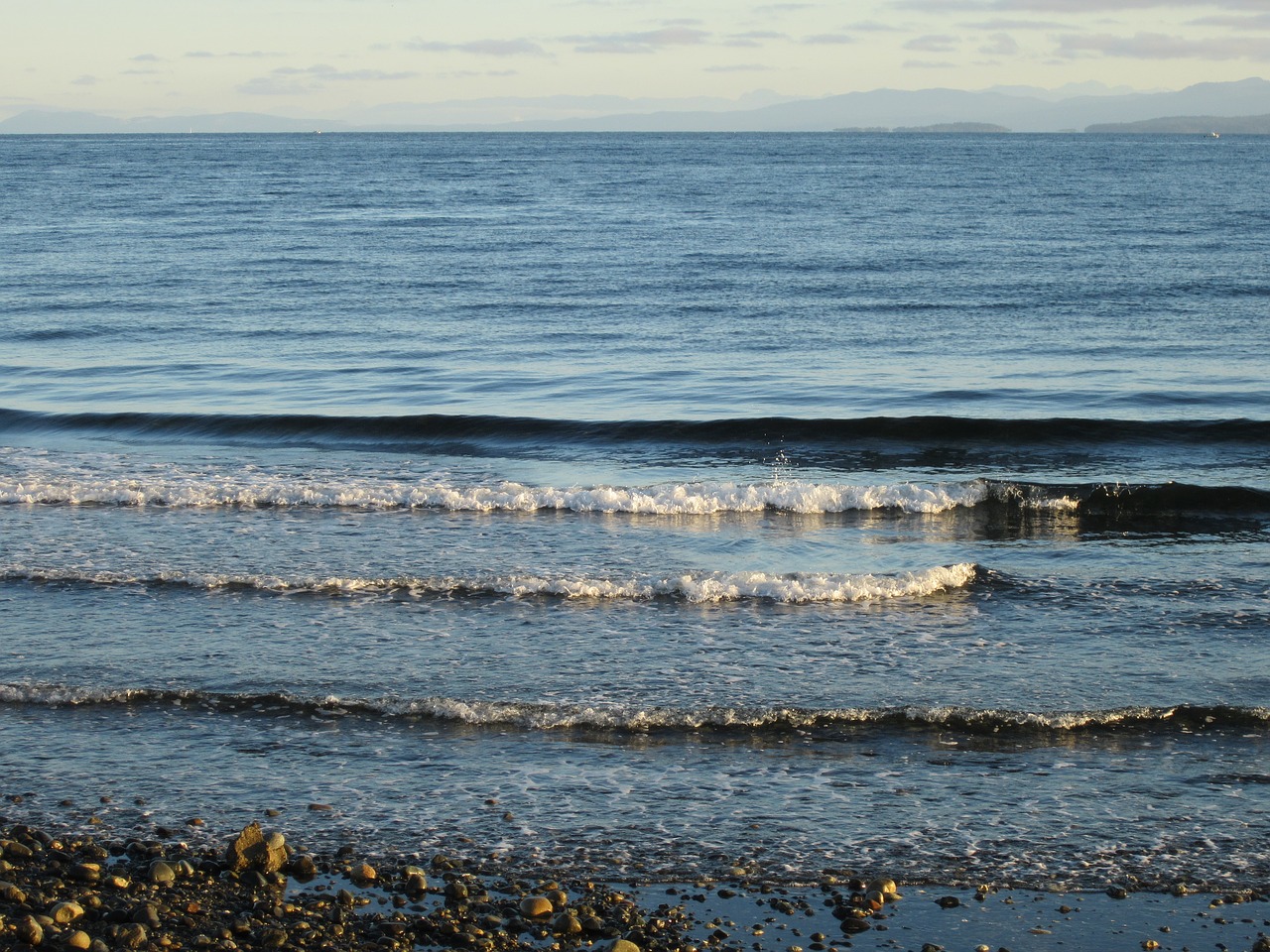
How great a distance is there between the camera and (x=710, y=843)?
629 centimetres

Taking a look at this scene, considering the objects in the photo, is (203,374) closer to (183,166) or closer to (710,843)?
(710,843)

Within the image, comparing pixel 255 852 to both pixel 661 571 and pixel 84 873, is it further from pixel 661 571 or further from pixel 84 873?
pixel 661 571

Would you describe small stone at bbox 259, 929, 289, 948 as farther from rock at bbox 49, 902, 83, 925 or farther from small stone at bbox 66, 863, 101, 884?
small stone at bbox 66, 863, 101, 884

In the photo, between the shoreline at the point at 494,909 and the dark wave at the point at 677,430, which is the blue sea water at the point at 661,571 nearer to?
the dark wave at the point at 677,430

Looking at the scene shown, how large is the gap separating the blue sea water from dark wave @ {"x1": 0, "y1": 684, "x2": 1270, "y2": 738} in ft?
0.09

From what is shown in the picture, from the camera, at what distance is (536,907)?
562 cm

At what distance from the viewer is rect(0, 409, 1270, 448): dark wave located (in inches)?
655

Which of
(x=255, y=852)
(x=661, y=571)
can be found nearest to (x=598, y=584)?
(x=661, y=571)

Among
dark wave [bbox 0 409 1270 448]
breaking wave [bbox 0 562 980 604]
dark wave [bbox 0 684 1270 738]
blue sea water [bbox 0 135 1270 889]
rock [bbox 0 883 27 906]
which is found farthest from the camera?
dark wave [bbox 0 409 1270 448]

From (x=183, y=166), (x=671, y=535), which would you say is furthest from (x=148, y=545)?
(x=183, y=166)

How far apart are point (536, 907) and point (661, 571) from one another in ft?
18.0

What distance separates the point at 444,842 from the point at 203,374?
16.8 m

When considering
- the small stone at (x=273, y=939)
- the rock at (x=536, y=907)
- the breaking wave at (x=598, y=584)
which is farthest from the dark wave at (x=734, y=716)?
the small stone at (x=273, y=939)

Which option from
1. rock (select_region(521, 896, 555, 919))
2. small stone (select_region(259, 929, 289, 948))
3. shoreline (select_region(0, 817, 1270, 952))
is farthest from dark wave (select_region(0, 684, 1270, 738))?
small stone (select_region(259, 929, 289, 948))
